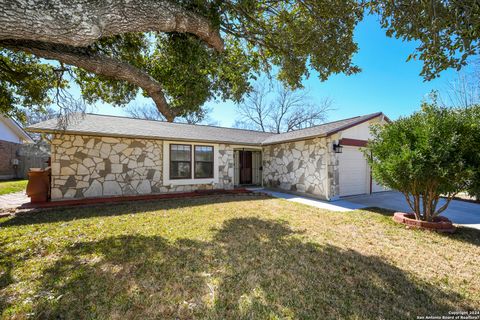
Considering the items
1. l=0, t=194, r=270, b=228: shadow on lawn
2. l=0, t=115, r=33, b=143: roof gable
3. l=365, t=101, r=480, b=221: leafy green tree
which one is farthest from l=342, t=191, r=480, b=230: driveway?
l=0, t=115, r=33, b=143: roof gable

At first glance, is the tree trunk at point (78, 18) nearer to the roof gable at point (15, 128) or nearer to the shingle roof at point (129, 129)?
the shingle roof at point (129, 129)

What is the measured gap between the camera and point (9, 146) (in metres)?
15.5

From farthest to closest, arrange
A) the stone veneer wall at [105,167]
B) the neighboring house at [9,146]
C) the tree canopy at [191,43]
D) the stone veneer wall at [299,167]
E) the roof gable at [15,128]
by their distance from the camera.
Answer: the neighboring house at [9,146] → the roof gable at [15,128] → the stone veneer wall at [299,167] → the stone veneer wall at [105,167] → the tree canopy at [191,43]

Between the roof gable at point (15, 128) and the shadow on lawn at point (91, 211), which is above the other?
the roof gable at point (15, 128)

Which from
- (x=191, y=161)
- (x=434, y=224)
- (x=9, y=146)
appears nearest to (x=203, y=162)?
(x=191, y=161)

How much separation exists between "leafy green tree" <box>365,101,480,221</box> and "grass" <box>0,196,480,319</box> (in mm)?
1098

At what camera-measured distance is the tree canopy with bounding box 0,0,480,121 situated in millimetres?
2479

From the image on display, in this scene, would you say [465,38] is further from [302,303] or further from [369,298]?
[302,303]

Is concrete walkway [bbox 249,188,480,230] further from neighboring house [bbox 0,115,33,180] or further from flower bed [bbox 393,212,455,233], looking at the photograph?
neighboring house [bbox 0,115,33,180]

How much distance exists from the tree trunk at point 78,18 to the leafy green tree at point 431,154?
223 inches

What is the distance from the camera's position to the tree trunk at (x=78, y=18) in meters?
2.07

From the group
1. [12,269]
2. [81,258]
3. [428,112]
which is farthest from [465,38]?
[12,269]

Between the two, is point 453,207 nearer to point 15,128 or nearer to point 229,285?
point 229,285

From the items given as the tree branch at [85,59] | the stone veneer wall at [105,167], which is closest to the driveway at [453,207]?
the tree branch at [85,59]
